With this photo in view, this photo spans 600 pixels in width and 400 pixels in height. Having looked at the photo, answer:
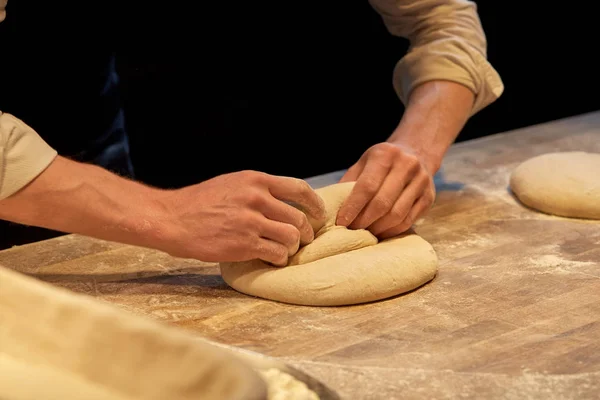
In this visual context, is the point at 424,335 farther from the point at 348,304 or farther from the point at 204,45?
the point at 204,45

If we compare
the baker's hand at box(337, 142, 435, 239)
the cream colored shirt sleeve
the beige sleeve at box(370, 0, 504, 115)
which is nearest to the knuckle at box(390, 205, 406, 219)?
the baker's hand at box(337, 142, 435, 239)

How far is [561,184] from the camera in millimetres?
2176

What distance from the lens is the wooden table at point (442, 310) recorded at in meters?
1.42

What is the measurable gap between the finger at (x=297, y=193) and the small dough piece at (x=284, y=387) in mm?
473

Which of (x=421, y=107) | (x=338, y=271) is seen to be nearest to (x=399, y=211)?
(x=338, y=271)

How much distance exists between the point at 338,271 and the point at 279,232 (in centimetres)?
14

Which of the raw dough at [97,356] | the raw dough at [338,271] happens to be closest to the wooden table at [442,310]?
the raw dough at [338,271]

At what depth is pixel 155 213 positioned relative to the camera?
1711mm

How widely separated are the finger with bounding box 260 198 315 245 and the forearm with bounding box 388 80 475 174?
0.49 m

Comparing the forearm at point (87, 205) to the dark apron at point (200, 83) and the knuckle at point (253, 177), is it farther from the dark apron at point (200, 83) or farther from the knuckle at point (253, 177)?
the dark apron at point (200, 83)

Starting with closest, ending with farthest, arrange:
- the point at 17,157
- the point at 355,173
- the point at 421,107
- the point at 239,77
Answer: the point at 17,157, the point at 355,173, the point at 421,107, the point at 239,77

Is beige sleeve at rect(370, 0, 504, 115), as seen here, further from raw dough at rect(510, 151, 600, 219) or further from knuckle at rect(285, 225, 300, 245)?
knuckle at rect(285, 225, 300, 245)

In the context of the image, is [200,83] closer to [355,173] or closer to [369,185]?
[355,173]

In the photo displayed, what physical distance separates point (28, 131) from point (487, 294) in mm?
928
